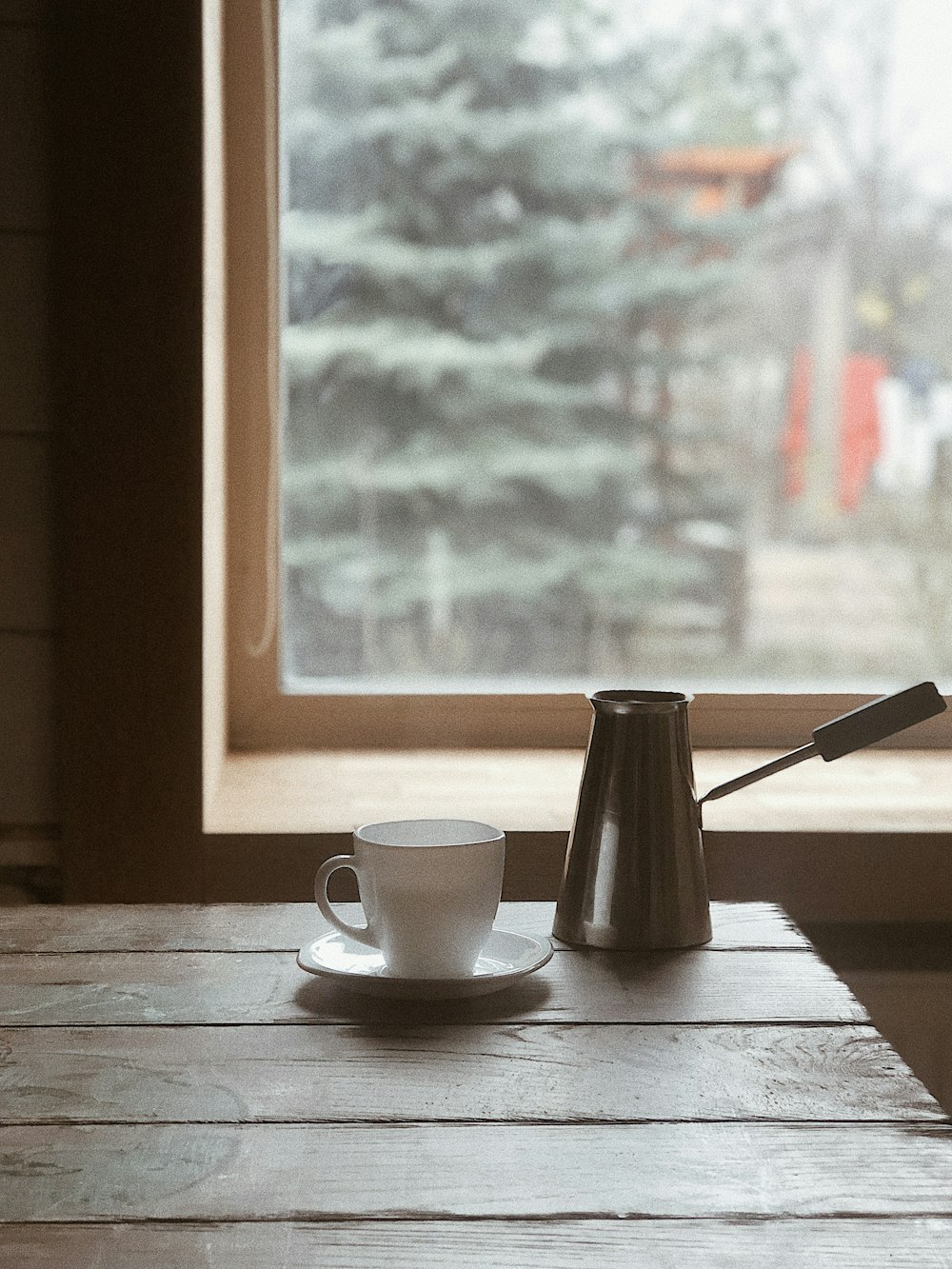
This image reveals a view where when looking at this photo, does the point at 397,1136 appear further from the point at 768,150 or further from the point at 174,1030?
the point at 768,150

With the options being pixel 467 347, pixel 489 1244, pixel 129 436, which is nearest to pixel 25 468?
pixel 129 436

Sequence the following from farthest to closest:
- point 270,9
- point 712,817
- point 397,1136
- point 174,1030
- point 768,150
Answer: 1. point 768,150
2. point 270,9
3. point 712,817
4. point 174,1030
5. point 397,1136

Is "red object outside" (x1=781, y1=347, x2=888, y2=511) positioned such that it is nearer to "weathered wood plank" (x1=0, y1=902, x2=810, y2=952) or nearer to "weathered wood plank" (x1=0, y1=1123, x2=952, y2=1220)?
"weathered wood plank" (x1=0, y1=902, x2=810, y2=952)

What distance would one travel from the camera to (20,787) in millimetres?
1446

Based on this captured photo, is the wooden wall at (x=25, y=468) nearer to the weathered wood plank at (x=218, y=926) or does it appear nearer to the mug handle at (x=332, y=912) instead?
the weathered wood plank at (x=218, y=926)

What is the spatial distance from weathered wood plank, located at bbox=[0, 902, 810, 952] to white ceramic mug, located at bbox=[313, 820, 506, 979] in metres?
0.12

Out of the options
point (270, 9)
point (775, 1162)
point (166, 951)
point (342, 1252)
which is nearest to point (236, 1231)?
point (342, 1252)

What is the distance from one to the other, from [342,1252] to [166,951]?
1.31 ft

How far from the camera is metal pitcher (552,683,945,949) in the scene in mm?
876

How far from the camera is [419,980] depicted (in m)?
0.78

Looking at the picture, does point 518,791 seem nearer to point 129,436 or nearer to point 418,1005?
point 129,436

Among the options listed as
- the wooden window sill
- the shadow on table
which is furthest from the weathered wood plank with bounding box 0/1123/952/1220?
the wooden window sill

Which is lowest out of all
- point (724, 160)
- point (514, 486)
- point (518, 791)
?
point (518, 791)

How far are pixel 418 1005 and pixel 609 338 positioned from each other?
3.74 ft
